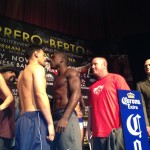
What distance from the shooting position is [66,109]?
2652 millimetres

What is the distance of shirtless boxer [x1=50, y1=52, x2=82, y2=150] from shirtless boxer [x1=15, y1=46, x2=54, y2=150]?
23 cm

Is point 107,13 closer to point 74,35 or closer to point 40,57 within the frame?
point 74,35

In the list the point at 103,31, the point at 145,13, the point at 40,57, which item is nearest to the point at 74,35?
the point at 103,31

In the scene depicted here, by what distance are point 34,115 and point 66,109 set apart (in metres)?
0.35

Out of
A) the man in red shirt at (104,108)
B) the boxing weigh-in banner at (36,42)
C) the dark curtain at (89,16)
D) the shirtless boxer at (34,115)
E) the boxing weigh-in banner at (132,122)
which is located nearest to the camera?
the shirtless boxer at (34,115)

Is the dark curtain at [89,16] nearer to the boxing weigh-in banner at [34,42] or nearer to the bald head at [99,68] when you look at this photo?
the boxing weigh-in banner at [34,42]

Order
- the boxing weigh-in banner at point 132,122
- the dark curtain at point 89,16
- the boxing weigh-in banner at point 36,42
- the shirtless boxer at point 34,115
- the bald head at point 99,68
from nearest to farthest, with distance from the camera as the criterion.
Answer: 1. the shirtless boxer at point 34,115
2. the boxing weigh-in banner at point 132,122
3. the bald head at point 99,68
4. the boxing weigh-in banner at point 36,42
5. the dark curtain at point 89,16

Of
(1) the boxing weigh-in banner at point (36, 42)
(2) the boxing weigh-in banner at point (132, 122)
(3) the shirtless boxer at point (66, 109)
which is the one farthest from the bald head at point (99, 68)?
(1) the boxing weigh-in banner at point (36, 42)

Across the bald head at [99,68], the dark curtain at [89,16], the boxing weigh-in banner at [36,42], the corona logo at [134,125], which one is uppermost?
the dark curtain at [89,16]

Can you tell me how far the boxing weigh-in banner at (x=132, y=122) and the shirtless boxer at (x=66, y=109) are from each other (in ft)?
1.52

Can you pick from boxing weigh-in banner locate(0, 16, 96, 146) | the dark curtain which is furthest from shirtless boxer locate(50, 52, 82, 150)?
the dark curtain

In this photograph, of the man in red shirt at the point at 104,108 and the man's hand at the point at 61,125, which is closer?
the man's hand at the point at 61,125

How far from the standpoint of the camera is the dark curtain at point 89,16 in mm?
5152

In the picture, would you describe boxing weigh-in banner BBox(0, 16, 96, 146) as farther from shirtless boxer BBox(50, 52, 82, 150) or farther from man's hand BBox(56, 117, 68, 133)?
man's hand BBox(56, 117, 68, 133)
